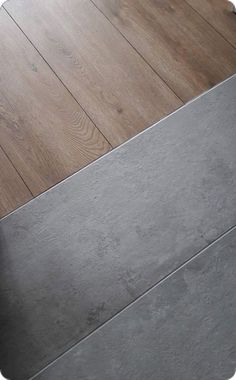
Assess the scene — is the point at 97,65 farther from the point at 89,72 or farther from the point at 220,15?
the point at 220,15

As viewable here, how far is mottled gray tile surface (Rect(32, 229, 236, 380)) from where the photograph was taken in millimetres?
1067

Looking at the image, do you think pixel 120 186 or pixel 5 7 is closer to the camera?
pixel 120 186

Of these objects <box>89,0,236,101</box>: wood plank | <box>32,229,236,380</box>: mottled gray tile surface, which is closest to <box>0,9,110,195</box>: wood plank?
<box>89,0,236,101</box>: wood plank

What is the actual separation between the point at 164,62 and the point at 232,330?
2.58ft

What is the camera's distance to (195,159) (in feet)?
4.23

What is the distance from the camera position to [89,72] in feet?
4.74

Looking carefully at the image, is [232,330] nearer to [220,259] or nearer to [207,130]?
[220,259]

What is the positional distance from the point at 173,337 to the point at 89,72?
795 millimetres

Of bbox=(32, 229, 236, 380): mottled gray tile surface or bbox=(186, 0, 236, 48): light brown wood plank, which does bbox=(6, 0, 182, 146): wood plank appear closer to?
bbox=(186, 0, 236, 48): light brown wood plank

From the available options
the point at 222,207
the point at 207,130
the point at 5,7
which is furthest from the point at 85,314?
the point at 5,7

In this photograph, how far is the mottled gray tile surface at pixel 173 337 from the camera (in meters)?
1.07

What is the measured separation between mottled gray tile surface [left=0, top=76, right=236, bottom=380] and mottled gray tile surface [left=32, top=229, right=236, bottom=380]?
32 mm

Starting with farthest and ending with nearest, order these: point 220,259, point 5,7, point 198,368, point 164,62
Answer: point 5,7
point 164,62
point 220,259
point 198,368

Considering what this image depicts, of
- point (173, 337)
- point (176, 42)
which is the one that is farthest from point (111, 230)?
point (176, 42)
